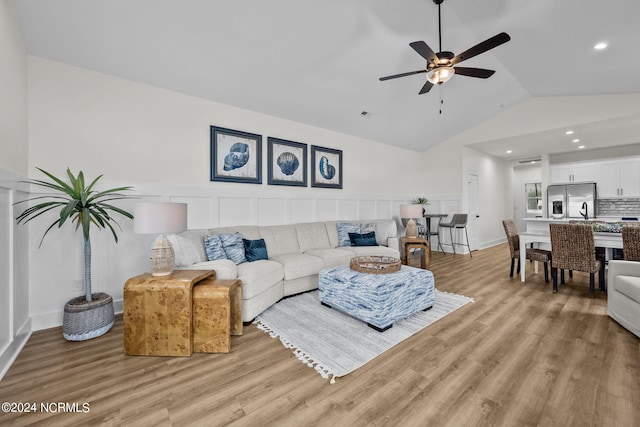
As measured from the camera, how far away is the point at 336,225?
4910mm

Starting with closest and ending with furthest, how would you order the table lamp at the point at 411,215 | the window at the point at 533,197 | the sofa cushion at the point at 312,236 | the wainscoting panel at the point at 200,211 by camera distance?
1. the wainscoting panel at the point at 200,211
2. the sofa cushion at the point at 312,236
3. the table lamp at the point at 411,215
4. the window at the point at 533,197

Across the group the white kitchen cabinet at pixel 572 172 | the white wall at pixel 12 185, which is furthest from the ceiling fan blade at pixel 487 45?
the white kitchen cabinet at pixel 572 172

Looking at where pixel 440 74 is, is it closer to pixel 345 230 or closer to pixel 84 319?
pixel 345 230

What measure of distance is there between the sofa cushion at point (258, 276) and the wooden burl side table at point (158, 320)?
0.68 meters

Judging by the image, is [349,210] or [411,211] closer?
[411,211]

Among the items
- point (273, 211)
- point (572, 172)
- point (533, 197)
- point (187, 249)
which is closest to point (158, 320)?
point (187, 249)

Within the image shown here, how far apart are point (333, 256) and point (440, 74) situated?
102 inches

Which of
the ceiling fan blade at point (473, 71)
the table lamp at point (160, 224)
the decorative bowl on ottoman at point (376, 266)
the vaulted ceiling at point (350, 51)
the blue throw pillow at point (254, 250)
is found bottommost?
the decorative bowl on ottoman at point (376, 266)

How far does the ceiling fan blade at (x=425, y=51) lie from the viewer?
2496mm

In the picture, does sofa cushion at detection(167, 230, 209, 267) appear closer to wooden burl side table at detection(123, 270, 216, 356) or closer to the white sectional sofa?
the white sectional sofa

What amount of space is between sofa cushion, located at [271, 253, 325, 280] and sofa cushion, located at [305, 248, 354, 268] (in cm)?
11

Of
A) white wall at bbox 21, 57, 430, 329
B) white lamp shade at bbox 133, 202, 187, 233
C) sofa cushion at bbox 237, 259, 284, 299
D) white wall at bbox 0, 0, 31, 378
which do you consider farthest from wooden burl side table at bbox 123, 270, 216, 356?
white wall at bbox 21, 57, 430, 329

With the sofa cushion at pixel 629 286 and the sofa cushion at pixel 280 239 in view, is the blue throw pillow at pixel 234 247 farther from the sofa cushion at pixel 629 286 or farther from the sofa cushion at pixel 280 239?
the sofa cushion at pixel 629 286

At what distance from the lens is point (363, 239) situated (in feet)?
15.3
